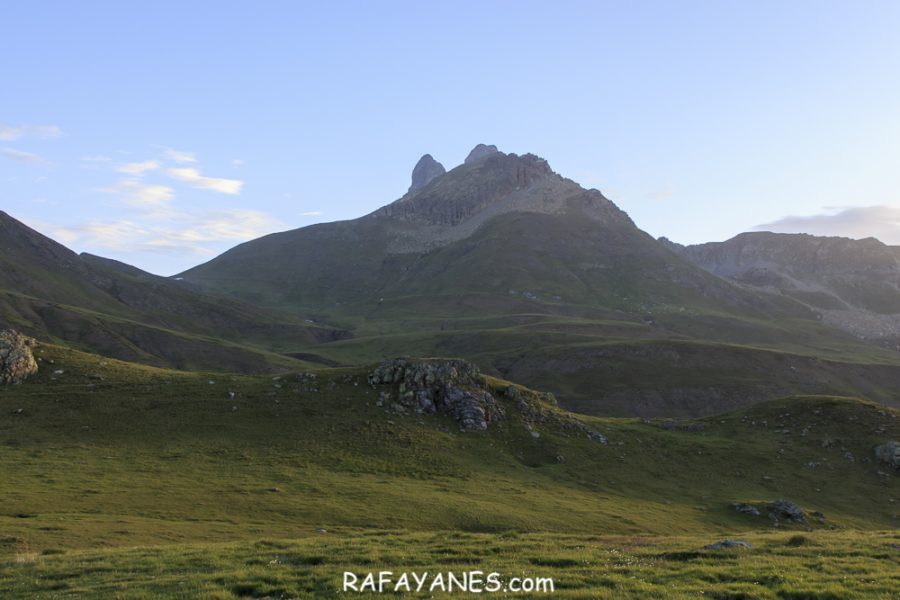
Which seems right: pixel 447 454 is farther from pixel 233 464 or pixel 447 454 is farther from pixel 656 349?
pixel 656 349

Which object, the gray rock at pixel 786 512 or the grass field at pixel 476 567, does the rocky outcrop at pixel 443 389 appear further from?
the grass field at pixel 476 567

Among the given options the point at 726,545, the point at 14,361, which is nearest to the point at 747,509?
the point at 726,545

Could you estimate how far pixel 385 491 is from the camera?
55281 millimetres

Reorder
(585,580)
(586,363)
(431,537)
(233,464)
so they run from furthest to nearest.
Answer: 1. (586,363)
2. (233,464)
3. (431,537)
4. (585,580)

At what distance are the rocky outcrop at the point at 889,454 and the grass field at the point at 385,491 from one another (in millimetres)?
1314

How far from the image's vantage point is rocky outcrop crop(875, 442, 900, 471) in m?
75.5

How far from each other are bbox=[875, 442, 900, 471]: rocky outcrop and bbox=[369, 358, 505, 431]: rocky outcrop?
46.7 m

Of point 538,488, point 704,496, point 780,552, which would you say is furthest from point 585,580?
point 704,496

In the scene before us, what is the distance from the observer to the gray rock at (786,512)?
60.1 m

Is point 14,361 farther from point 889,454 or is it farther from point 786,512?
point 889,454

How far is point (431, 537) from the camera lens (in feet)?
112

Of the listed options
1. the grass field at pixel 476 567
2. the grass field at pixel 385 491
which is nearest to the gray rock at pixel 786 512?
the grass field at pixel 385 491

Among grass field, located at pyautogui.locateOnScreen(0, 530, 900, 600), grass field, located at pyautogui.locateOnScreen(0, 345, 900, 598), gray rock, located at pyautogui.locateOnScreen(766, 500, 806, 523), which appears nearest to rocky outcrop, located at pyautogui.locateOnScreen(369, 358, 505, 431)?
grass field, located at pyautogui.locateOnScreen(0, 345, 900, 598)

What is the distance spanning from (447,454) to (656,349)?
444 feet
